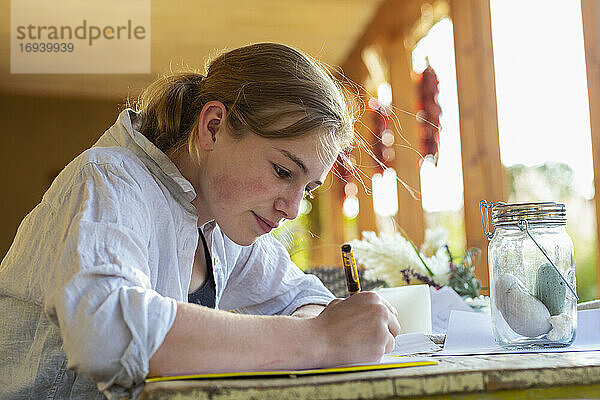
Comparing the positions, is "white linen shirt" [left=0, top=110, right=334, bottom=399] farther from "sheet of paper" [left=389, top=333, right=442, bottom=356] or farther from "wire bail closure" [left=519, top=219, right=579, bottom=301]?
"wire bail closure" [left=519, top=219, right=579, bottom=301]

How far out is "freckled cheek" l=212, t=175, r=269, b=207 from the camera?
1.04m

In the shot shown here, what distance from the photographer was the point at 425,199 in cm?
384

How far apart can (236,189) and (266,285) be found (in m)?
0.39

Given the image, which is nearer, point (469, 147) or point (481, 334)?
point (481, 334)

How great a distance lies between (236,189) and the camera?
3.49 ft

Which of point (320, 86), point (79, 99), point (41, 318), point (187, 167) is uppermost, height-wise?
point (79, 99)

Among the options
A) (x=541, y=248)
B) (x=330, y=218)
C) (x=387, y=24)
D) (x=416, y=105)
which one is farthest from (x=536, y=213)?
(x=330, y=218)

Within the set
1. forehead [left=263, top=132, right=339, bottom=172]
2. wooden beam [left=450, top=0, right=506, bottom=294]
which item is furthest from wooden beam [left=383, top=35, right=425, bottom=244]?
forehead [left=263, top=132, right=339, bottom=172]

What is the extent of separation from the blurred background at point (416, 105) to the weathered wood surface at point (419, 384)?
2.15 ft

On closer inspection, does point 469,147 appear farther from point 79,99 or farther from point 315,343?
point 79,99

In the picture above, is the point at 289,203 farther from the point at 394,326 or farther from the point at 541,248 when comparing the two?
the point at 541,248

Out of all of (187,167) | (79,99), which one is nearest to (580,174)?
(187,167)

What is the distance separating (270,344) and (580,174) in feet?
6.43

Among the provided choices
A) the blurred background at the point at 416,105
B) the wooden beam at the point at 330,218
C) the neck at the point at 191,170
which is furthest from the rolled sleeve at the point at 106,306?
the wooden beam at the point at 330,218
